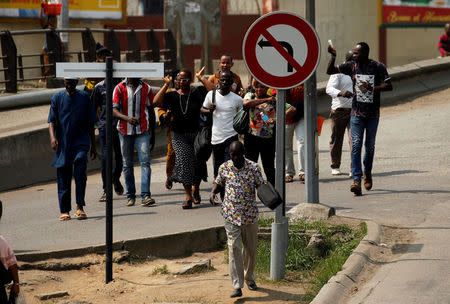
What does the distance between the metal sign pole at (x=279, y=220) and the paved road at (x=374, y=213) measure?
0.88m

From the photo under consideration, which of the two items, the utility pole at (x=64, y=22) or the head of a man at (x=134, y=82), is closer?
the head of a man at (x=134, y=82)

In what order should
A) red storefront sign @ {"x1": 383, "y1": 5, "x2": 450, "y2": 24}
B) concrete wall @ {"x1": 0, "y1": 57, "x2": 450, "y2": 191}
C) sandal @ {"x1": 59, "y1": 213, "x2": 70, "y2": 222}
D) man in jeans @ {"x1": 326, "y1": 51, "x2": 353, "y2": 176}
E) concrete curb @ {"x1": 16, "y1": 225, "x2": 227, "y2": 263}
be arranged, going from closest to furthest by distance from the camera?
concrete curb @ {"x1": 16, "y1": 225, "x2": 227, "y2": 263}, sandal @ {"x1": 59, "y1": 213, "x2": 70, "y2": 222}, man in jeans @ {"x1": 326, "y1": 51, "x2": 353, "y2": 176}, concrete wall @ {"x1": 0, "y1": 57, "x2": 450, "y2": 191}, red storefront sign @ {"x1": 383, "y1": 5, "x2": 450, "y2": 24}

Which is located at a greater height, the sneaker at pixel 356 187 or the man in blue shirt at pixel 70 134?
the man in blue shirt at pixel 70 134

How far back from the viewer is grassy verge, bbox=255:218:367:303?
8573 millimetres

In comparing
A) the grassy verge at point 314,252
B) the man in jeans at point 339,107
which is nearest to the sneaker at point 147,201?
the grassy verge at point 314,252

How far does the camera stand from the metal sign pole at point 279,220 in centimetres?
826

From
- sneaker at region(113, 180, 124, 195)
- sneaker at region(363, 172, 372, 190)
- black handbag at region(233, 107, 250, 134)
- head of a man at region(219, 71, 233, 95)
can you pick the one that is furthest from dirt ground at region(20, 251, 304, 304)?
sneaker at region(113, 180, 124, 195)

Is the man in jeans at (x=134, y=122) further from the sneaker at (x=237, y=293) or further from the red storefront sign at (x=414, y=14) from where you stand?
the red storefront sign at (x=414, y=14)

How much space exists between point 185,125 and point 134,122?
0.64 m

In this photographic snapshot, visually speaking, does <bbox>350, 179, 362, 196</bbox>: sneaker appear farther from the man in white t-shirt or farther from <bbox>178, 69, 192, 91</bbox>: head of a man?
<bbox>178, 69, 192, 91</bbox>: head of a man

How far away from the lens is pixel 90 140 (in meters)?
11.6

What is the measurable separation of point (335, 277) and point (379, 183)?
16.2ft

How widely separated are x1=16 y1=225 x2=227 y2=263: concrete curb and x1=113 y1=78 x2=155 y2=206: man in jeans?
1.93m

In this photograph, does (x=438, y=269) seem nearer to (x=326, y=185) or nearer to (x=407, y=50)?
(x=326, y=185)
